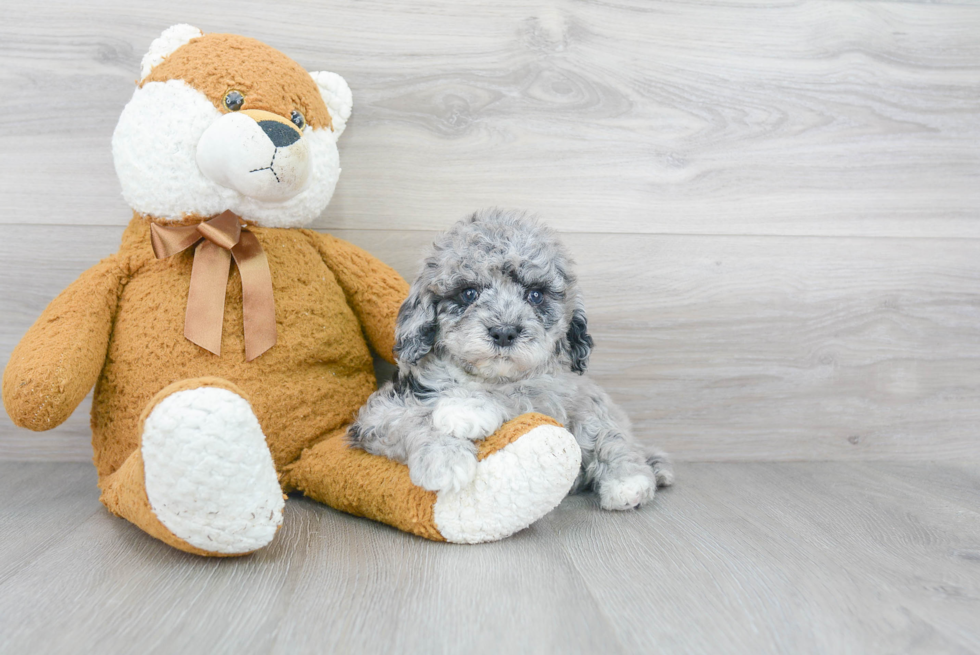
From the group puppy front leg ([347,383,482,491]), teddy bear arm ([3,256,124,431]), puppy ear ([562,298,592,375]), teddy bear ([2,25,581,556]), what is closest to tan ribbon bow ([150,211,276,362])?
teddy bear ([2,25,581,556])

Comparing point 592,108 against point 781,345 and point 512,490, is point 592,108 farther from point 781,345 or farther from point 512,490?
point 512,490

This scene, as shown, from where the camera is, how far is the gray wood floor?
875mm

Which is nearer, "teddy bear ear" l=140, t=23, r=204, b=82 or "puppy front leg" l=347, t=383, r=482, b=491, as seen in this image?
"puppy front leg" l=347, t=383, r=482, b=491

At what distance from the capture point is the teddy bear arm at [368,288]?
4.97 ft

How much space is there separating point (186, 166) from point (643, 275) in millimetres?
1077

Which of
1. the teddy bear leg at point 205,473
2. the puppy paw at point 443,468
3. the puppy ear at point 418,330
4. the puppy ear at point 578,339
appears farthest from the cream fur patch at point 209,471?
the puppy ear at point 578,339

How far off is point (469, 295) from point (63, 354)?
2.35 feet

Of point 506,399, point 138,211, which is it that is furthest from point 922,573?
point 138,211

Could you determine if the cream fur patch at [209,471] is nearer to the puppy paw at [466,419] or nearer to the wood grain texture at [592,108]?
the puppy paw at [466,419]

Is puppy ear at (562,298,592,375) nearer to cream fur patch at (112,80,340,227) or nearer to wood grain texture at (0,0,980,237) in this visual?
wood grain texture at (0,0,980,237)

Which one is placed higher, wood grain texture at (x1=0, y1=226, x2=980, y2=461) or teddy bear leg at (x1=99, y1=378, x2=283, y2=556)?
teddy bear leg at (x1=99, y1=378, x2=283, y2=556)

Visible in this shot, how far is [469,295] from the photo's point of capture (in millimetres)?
1252

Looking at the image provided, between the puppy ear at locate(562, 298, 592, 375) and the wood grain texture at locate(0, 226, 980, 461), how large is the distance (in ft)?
1.32

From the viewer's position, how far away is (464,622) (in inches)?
35.9
